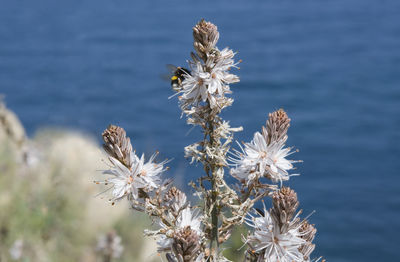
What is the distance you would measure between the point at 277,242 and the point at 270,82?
1732cm

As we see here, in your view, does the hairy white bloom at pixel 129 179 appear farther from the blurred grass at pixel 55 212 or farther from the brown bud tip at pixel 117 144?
the blurred grass at pixel 55 212

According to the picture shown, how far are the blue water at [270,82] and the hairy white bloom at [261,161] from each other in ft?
35.4

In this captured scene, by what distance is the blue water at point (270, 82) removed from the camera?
1481 centimetres

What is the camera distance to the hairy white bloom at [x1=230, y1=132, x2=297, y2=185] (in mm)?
2365

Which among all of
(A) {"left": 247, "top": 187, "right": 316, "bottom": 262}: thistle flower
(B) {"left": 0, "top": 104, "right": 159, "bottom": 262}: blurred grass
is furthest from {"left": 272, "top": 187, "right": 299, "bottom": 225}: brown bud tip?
(B) {"left": 0, "top": 104, "right": 159, "bottom": 262}: blurred grass

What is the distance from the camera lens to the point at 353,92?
1831 centimetres

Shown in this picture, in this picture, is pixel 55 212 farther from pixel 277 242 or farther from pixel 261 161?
pixel 277 242

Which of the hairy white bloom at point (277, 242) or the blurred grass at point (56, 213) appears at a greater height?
the blurred grass at point (56, 213)

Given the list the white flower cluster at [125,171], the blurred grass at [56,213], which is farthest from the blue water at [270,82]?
the white flower cluster at [125,171]

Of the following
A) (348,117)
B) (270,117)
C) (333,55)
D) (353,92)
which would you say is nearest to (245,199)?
(270,117)

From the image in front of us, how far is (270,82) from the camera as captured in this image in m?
19.2

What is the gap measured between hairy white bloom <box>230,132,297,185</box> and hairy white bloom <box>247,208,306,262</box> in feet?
0.69

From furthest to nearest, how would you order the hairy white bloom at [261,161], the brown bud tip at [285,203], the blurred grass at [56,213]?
the blurred grass at [56,213], the hairy white bloom at [261,161], the brown bud tip at [285,203]

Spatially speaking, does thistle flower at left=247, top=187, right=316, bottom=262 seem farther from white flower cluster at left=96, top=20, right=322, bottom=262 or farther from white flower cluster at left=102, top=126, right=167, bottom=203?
white flower cluster at left=102, top=126, right=167, bottom=203
